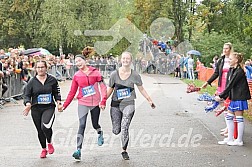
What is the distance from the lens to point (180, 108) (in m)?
14.9

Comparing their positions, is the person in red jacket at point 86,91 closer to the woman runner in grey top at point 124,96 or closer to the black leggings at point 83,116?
the black leggings at point 83,116

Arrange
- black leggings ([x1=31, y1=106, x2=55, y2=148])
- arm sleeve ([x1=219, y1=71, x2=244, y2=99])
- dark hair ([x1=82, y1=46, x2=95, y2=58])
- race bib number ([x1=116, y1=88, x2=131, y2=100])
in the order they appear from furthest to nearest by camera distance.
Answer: arm sleeve ([x1=219, y1=71, x2=244, y2=99]) → dark hair ([x1=82, y1=46, x2=95, y2=58]) → black leggings ([x1=31, y1=106, x2=55, y2=148]) → race bib number ([x1=116, y1=88, x2=131, y2=100])

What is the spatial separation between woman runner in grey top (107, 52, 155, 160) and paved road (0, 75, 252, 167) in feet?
1.53

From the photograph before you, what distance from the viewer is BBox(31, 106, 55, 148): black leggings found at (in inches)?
317

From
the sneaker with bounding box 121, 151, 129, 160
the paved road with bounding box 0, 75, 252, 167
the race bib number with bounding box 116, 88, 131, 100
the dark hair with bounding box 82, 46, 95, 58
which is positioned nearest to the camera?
the paved road with bounding box 0, 75, 252, 167

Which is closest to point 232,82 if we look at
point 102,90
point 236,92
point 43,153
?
point 236,92

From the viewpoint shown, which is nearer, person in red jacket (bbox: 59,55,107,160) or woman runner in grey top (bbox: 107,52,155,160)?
woman runner in grey top (bbox: 107,52,155,160)

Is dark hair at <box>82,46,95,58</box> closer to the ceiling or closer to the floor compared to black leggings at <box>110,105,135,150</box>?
closer to the ceiling

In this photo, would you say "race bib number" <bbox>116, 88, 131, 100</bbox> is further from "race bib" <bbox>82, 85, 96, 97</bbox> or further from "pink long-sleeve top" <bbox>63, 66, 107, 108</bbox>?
"race bib" <bbox>82, 85, 96, 97</bbox>

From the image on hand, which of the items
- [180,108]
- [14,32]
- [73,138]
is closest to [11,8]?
[14,32]

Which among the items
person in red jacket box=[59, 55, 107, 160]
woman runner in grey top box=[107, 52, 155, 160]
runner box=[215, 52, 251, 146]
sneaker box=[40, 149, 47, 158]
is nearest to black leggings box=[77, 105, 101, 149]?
person in red jacket box=[59, 55, 107, 160]

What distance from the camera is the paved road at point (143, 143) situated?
25.0 feet

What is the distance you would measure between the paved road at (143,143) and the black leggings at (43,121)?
0.32 m

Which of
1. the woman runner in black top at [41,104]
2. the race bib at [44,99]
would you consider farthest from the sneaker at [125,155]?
the race bib at [44,99]
